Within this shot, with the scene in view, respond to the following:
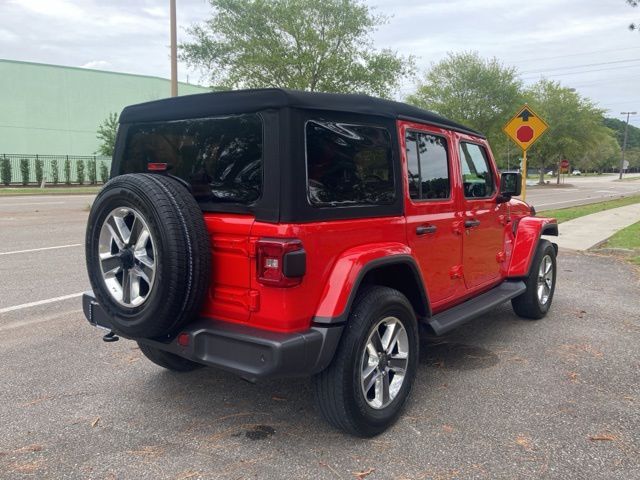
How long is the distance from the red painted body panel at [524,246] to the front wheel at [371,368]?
7.04 feet

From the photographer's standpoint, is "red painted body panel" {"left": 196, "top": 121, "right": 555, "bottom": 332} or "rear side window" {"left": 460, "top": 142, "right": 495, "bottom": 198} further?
"rear side window" {"left": 460, "top": 142, "right": 495, "bottom": 198}

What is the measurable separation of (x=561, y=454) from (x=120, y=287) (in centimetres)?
261

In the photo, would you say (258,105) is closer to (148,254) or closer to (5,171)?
(148,254)

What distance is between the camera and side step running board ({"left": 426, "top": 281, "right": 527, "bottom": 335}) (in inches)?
144

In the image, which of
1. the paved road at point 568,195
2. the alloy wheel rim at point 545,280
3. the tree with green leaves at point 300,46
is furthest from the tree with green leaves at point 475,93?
the alloy wheel rim at point 545,280

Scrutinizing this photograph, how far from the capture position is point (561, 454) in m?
2.89

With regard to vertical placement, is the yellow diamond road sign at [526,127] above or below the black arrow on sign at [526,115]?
below

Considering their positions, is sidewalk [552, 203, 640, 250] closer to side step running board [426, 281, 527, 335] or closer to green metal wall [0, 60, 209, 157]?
side step running board [426, 281, 527, 335]

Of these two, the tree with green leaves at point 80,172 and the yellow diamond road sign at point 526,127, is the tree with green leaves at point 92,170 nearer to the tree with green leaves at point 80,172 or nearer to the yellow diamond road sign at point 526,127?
the tree with green leaves at point 80,172

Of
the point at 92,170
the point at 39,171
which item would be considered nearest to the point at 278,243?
the point at 39,171

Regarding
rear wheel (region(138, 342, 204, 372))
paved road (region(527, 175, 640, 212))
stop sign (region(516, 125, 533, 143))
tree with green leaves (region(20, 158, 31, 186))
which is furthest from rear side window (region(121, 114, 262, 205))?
tree with green leaves (region(20, 158, 31, 186))

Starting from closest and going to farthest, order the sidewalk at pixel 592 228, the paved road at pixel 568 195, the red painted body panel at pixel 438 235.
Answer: the red painted body panel at pixel 438 235 < the sidewalk at pixel 592 228 < the paved road at pixel 568 195

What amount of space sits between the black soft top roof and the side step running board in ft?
4.57

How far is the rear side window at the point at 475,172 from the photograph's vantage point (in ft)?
14.1
